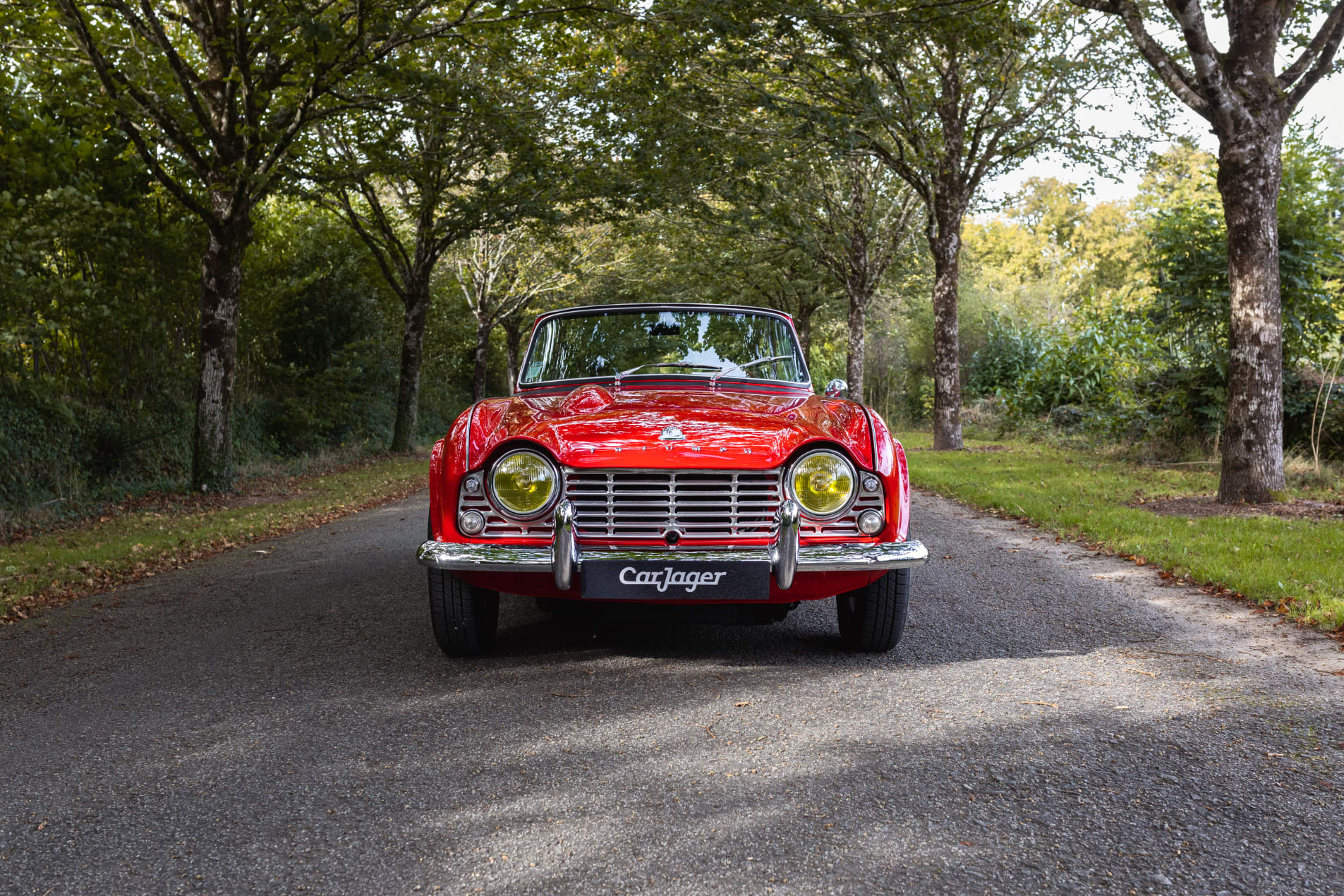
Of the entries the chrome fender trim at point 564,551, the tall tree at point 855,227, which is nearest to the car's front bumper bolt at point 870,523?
the chrome fender trim at point 564,551

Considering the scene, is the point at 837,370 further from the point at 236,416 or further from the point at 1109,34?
the point at 236,416

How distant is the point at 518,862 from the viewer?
2328 millimetres

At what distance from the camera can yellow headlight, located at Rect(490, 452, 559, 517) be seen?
12.7 feet

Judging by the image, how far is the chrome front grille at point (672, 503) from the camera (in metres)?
3.83

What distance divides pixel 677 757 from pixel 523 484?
1348 millimetres

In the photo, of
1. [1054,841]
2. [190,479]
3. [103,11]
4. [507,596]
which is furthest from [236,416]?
[1054,841]

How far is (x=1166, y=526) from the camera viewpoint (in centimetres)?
763

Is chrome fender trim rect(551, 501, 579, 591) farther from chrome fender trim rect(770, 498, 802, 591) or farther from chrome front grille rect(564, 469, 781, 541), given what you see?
chrome fender trim rect(770, 498, 802, 591)

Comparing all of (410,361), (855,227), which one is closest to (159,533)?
(410,361)

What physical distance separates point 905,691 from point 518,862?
189cm

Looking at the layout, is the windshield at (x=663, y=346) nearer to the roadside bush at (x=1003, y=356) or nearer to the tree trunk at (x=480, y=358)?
the roadside bush at (x=1003, y=356)

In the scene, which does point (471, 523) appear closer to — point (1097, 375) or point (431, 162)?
point (431, 162)

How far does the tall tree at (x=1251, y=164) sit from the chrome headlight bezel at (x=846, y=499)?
6.26 metres

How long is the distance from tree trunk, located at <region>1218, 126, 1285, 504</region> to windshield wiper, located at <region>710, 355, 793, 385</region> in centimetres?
529
